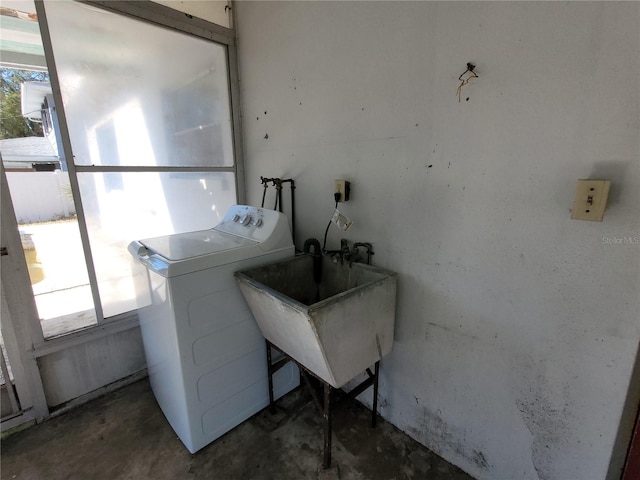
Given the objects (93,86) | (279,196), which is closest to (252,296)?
(279,196)

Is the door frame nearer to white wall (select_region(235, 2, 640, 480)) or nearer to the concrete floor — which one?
the concrete floor

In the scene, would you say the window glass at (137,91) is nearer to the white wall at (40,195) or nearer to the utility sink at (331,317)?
the white wall at (40,195)

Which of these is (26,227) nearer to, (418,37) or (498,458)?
(418,37)

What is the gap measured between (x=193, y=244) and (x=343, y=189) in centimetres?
85

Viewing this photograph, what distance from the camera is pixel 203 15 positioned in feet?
6.47

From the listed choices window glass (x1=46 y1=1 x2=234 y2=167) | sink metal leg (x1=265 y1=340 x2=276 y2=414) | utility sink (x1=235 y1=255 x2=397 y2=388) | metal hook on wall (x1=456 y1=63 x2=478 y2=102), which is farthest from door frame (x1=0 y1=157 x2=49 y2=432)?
metal hook on wall (x1=456 y1=63 x2=478 y2=102)

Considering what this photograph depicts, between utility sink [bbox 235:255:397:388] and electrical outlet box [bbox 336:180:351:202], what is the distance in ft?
1.18

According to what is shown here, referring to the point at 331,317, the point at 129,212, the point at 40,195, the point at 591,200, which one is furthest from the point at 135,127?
the point at 591,200

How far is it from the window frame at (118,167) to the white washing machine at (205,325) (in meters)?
0.36

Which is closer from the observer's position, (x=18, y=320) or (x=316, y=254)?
(x=18, y=320)

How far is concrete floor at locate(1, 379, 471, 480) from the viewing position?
137 centimetres

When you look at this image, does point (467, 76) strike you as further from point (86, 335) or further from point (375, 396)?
point (86, 335)

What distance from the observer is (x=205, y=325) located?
1.38m

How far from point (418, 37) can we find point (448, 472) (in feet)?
6.44
